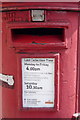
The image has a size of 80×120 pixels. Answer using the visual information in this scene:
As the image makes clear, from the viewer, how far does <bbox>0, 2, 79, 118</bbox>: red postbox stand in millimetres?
1813

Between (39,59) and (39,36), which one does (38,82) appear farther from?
(39,36)

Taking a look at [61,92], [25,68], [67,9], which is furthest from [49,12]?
[61,92]

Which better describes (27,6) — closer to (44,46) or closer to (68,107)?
(44,46)

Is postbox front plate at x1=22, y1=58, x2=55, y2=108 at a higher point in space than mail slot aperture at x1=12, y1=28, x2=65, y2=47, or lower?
lower

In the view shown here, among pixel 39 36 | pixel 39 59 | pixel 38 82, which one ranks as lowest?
pixel 38 82

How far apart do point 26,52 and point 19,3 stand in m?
0.42

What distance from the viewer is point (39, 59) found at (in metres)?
1.88

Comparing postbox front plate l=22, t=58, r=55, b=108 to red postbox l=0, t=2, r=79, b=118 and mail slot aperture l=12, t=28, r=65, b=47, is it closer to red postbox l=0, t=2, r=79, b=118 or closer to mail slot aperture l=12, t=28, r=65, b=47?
red postbox l=0, t=2, r=79, b=118

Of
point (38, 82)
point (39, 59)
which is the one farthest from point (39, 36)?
point (38, 82)

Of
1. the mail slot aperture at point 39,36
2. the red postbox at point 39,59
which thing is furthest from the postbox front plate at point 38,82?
the mail slot aperture at point 39,36

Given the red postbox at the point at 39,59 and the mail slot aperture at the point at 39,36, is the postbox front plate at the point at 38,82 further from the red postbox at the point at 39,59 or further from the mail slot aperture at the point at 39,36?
the mail slot aperture at the point at 39,36

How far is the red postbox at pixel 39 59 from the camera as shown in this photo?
1813 millimetres

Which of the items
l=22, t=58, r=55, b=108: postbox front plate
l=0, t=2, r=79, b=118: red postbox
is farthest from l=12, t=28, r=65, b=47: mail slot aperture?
l=22, t=58, r=55, b=108: postbox front plate

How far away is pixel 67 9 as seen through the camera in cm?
180
